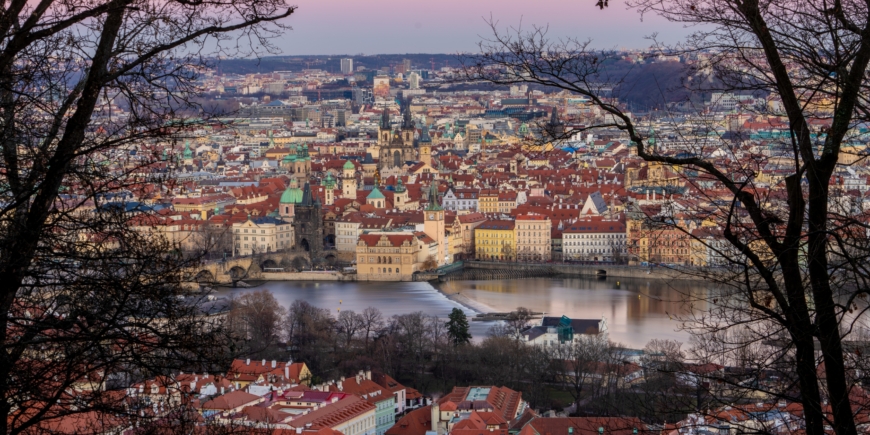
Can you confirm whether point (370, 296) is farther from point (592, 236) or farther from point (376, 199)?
point (376, 199)

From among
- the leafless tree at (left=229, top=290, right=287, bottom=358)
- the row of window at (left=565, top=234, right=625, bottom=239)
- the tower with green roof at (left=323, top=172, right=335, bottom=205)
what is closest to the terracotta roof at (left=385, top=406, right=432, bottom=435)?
the leafless tree at (left=229, top=290, right=287, bottom=358)

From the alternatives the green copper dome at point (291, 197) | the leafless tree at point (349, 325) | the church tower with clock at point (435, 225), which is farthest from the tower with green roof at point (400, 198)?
the leafless tree at point (349, 325)

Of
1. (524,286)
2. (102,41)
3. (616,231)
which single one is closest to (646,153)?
(102,41)

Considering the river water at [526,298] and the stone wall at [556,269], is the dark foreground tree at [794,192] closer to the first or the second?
the river water at [526,298]

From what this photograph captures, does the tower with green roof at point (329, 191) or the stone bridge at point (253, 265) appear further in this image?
the tower with green roof at point (329, 191)

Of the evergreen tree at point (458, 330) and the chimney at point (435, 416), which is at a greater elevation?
the evergreen tree at point (458, 330)

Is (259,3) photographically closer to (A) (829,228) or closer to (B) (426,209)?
(A) (829,228)
